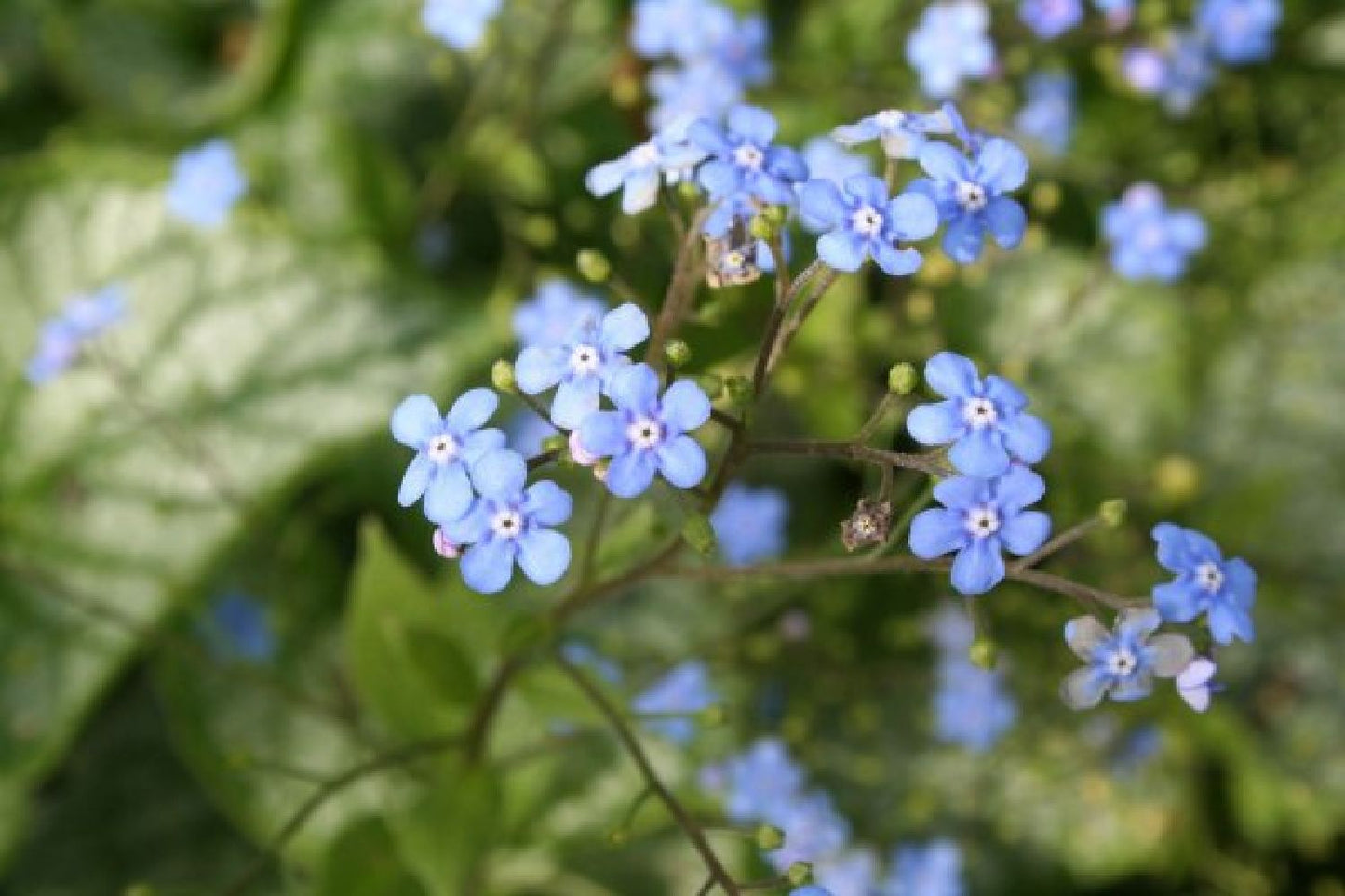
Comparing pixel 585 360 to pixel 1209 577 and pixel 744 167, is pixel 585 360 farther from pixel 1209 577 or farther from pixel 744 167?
pixel 1209 577

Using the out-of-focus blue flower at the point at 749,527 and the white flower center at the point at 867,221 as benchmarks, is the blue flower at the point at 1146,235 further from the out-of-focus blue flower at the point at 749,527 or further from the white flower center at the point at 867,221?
the white flower center at the point at 867,221

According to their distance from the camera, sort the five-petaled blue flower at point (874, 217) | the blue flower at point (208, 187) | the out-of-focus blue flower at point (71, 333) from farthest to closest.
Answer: the blue flower at point (208, 187), the out-of-focus blue flower at point (71, 333), the five-petaled blue flower at point (874, 217)

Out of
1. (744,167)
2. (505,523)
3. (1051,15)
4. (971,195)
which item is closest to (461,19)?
(1051,15)

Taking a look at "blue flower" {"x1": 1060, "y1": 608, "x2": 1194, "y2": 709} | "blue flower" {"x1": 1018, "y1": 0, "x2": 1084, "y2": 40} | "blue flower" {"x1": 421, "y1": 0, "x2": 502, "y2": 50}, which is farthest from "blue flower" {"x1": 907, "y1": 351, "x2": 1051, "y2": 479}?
"blue flower" {"x1": 421, "y1": 0, "x2": 502, "y2": 50}

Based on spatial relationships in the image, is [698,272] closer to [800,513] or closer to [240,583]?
[800,513]

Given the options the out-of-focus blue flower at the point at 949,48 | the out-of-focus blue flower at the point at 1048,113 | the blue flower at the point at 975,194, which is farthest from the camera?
the out-of-focus blue flower at the point at 1048,113

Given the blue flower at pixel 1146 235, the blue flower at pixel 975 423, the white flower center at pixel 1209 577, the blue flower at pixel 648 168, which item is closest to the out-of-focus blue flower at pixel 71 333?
the blue flower at pixel 648 168
